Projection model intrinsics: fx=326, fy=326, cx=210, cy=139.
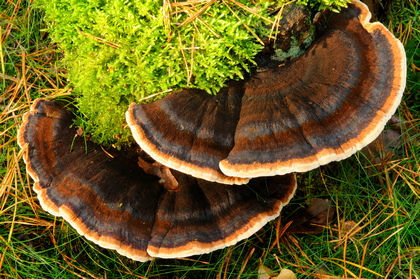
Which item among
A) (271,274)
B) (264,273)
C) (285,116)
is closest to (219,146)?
(285,116)

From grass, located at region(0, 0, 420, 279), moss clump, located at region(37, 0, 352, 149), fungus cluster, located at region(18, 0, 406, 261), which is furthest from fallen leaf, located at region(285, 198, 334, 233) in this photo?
moss clump, located at region(37, 0, 352, 149)

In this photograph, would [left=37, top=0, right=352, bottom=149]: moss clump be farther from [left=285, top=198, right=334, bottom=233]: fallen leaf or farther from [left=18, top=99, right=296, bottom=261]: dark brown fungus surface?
[left=285, top=198, right=334, bottom=233]: fallen leaf

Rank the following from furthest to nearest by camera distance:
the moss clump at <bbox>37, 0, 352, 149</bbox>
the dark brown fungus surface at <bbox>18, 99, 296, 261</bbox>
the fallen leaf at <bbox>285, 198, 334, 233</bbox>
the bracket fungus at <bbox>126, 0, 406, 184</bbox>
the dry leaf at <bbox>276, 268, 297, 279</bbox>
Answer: the fallen leaf at <bbox>285, 198, 334, 233</bbox>, the dry leaf at <bbox>276, 268, 297, 279</bbox>, the dark brown fungus surface at <bbox>18, 99, 296, 261</bbox>, the moss clump at <bbox>37, 0, 352, 149</bbox>, the bracket fungus at <bbox>126, 0, 406, 184</bbox>

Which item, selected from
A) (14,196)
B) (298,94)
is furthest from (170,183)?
(14,196)

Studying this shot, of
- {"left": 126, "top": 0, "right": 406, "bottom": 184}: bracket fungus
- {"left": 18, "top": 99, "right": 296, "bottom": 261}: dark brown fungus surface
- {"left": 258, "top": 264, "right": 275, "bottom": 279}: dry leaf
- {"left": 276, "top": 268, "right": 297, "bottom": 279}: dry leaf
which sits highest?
{"left": 126, "top": 0, "right": 406, "bottom": 184}: bracket fungus

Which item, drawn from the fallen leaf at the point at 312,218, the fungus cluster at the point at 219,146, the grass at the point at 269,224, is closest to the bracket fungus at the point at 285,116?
the fungus cluster at the point at 219,146

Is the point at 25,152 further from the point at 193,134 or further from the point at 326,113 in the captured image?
the point at 326,113
